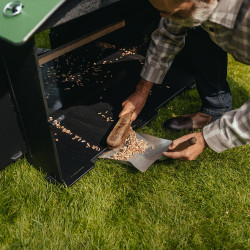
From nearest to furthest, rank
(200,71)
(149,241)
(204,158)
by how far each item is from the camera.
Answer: (149,241), (204,158), (200,71)

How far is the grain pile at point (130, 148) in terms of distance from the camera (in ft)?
6.83

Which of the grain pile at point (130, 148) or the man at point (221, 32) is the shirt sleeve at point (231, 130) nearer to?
the man at point (221, 32)

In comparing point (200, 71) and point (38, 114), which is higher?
point (38, 114)

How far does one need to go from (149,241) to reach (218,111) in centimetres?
131

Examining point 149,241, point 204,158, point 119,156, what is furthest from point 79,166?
point 204,158

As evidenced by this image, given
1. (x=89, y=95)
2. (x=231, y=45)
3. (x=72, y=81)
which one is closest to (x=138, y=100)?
(x=89, y=95)

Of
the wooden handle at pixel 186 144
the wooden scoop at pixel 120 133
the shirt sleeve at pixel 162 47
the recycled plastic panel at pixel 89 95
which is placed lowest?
the recycled plastic panel at pixel 89 95

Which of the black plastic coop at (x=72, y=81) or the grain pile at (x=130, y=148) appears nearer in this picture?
the black plastic coop at (x=72, y=81)

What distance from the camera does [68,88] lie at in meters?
2.92

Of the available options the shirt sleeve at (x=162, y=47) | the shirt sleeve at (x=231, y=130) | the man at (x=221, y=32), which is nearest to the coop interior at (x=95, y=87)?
the shirt sleeve at (x=162, y=47)

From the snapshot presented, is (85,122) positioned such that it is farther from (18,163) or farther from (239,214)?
(239,214)

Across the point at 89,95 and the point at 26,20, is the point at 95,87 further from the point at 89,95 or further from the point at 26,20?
the point at 26,20

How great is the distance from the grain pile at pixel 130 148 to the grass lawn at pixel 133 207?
71mm

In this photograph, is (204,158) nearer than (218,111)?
Yes
